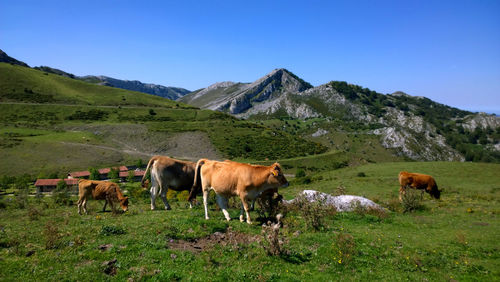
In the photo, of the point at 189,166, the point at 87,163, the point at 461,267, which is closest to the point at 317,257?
the point at 461,267

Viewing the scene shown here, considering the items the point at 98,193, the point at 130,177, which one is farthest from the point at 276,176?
the point at 130,177

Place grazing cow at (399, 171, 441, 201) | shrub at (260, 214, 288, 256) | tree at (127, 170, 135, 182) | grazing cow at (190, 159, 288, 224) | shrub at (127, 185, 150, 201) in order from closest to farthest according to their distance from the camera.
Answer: shrub at (260, 214, 288, 256) < grazing cow at (190, 159, 288, 224) < grazing cow at (399, 171, 441, 201) < shrub at (127, 185, 150, 201) < tree at (127, 170, 135, 182)

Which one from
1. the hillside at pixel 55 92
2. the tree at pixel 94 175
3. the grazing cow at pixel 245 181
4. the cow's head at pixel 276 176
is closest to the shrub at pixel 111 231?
the grazing cow at pixel 245 181

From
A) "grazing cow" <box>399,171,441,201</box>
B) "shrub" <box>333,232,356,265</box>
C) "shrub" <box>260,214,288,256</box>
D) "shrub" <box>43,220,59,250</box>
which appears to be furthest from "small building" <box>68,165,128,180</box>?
"shrub" <box>333,232,356,265</box>

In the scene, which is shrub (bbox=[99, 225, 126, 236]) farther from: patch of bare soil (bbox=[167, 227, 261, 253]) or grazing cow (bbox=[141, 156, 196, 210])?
grazing cow (bbox=[141, 156, 196, 210])

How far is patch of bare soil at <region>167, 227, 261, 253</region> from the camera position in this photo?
9.88 metres

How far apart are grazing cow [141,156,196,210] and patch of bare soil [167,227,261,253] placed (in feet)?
19.8

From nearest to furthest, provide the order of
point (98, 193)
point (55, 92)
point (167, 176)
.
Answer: point (167, 176) < point (98, 193) < point (55, 92)

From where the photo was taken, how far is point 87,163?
269 feet

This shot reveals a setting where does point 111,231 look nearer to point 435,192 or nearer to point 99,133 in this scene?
point 435,192

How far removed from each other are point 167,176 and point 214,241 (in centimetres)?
739

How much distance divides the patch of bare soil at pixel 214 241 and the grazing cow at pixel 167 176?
6049mm

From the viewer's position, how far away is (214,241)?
10.5 meters

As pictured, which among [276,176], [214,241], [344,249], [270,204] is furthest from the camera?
[270,204]
